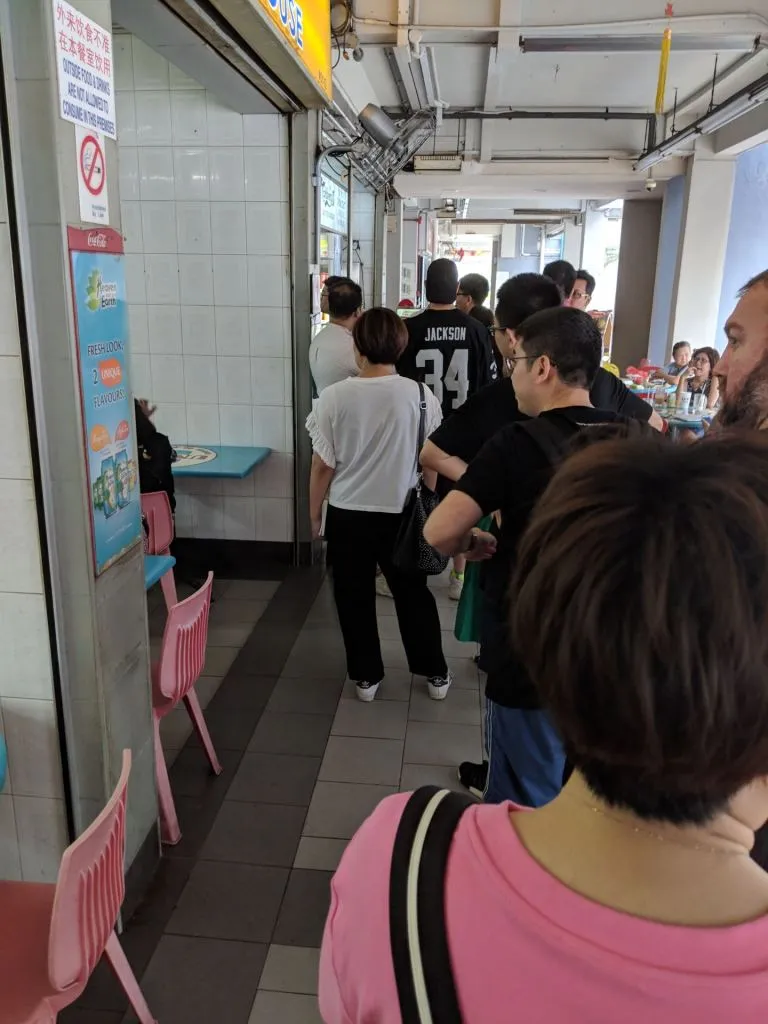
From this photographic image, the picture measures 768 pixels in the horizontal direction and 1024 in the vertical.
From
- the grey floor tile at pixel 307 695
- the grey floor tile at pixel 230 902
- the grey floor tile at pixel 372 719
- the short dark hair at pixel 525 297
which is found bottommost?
the grey floor tile at pixel 307 695

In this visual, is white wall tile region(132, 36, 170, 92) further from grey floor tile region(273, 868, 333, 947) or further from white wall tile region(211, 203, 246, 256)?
grey floor tile region(273, 868, 333, 947)

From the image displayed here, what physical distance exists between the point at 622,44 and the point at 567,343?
3.68m

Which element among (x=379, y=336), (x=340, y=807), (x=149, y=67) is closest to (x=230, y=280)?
(x=149, y=67)

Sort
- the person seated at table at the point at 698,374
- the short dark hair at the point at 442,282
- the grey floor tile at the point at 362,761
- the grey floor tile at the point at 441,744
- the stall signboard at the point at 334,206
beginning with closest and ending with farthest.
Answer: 1. the grey floor tile at the point at 362,761
2. the grey floor tile at the point at 441,744
3. the short dark hair at the point at 442,282
4. the stall signboard at the point at 334,206
5. the person seated at table at the point at 698,374

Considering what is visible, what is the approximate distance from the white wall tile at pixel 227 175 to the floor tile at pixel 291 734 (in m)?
2.82

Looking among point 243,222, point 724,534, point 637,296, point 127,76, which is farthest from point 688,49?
point 637,296

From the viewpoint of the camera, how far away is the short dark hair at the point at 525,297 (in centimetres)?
237

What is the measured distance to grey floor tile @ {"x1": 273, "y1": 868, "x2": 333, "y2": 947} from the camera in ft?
6.65

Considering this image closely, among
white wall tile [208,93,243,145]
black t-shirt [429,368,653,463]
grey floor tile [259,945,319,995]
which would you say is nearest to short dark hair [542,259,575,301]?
black t-shirt [429,368,653,463]

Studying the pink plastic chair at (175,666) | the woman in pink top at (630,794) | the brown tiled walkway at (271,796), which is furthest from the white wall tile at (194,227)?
the woman in pink top at (630,794)

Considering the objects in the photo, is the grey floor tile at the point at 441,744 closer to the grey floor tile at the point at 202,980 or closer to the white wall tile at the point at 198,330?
the grey floor tile at the point at 202,980

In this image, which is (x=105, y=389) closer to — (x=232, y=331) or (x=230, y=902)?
(x=230, y=902)

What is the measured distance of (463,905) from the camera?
60 centimetres

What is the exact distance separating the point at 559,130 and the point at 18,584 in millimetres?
8088
